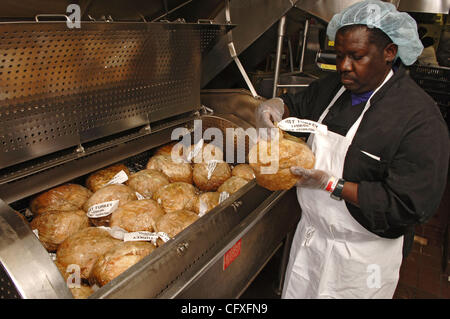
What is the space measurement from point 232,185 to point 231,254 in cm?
55

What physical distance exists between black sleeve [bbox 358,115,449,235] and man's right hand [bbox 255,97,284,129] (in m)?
0.66

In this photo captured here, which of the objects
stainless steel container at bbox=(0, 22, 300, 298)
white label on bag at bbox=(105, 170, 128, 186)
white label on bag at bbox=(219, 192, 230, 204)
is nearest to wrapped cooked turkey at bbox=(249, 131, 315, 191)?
stainless steel container at bbox=(0, 22, 300, 298)

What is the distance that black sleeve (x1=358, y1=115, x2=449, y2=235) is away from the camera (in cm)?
124

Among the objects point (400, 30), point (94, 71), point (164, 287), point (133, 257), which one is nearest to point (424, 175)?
point (400, 30)

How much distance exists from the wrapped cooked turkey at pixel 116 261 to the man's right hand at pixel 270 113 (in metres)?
0.97

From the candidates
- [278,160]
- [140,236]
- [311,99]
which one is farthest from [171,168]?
[311,99]

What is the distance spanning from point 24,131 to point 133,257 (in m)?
0.81

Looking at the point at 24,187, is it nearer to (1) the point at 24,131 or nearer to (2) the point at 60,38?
(1) the point at 24,131

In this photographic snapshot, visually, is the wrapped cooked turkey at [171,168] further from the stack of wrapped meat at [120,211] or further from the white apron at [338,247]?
the white apron at [338,247]

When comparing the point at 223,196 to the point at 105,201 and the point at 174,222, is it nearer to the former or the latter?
the point at 174,222

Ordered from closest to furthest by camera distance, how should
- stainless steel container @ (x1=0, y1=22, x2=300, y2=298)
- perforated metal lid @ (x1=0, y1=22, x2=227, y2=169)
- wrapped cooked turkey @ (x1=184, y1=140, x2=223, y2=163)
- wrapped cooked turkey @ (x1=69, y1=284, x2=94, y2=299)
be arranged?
stainless steel container @ (x1=0, y1=22, x2=300, y2=298) < wrapped cooked turkey @ (x1=69, y1=284, x2=94, y2=299) < perforated metal lid @ (x1=0, y1=22, x2=227, y2=169) < wrapped cooked turkey @ (x1=184, y1=140, x2=223, y2=163)

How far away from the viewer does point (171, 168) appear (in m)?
2.12

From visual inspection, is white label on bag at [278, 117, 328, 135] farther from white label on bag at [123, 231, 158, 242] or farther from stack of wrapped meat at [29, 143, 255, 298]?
white label on bag at [123, 231, 158, 242]
